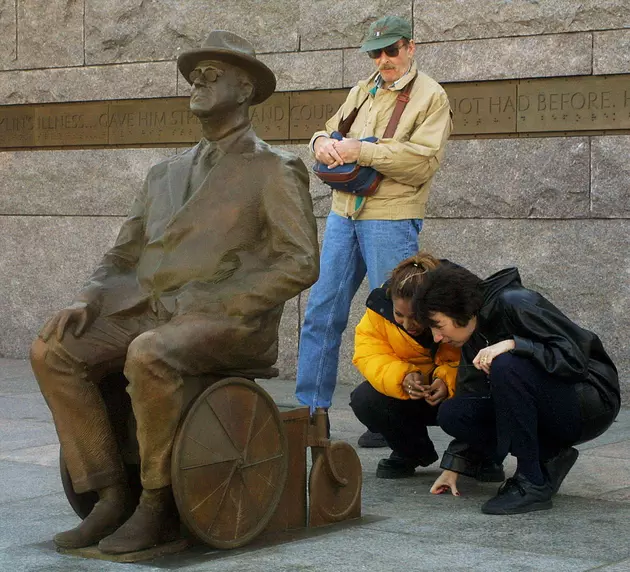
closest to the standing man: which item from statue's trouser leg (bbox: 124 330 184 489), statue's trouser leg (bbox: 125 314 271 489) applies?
statue's trouser leg (bbox: 125 314 271 489)

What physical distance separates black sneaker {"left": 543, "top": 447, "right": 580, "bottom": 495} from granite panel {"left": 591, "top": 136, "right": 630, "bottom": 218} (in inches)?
104

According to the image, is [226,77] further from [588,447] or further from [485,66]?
[485,66]

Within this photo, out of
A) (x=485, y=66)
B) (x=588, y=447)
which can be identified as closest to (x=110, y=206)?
(x=485, y=66)

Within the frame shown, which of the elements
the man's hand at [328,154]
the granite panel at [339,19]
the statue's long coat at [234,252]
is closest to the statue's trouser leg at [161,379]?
the statue's long coat at [234,252]

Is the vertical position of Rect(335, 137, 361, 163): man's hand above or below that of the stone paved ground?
above

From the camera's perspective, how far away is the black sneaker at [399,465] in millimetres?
5723

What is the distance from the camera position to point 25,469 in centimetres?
591

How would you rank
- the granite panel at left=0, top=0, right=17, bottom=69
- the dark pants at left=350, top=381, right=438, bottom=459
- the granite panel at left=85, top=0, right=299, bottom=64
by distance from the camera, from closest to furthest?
the dark pants at left=350, top=381, right=438, bottom=459, the granite panel at left=85, top=0, right=299, bottom=64, the granite panel at left=0, top=0, right=17, bottom=69

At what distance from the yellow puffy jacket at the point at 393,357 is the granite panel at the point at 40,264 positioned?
14.1 feet

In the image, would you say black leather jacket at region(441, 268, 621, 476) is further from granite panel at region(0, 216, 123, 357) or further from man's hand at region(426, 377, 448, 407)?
granite panel at region(0, 216, 123, 357)

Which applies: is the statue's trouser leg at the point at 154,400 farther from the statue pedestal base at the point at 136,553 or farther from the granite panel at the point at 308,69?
the granite panel at the point at 308,69

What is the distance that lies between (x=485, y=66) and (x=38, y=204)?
3719 millimetres

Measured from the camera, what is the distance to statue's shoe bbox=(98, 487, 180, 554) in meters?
4.31

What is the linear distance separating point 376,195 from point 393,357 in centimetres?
115
